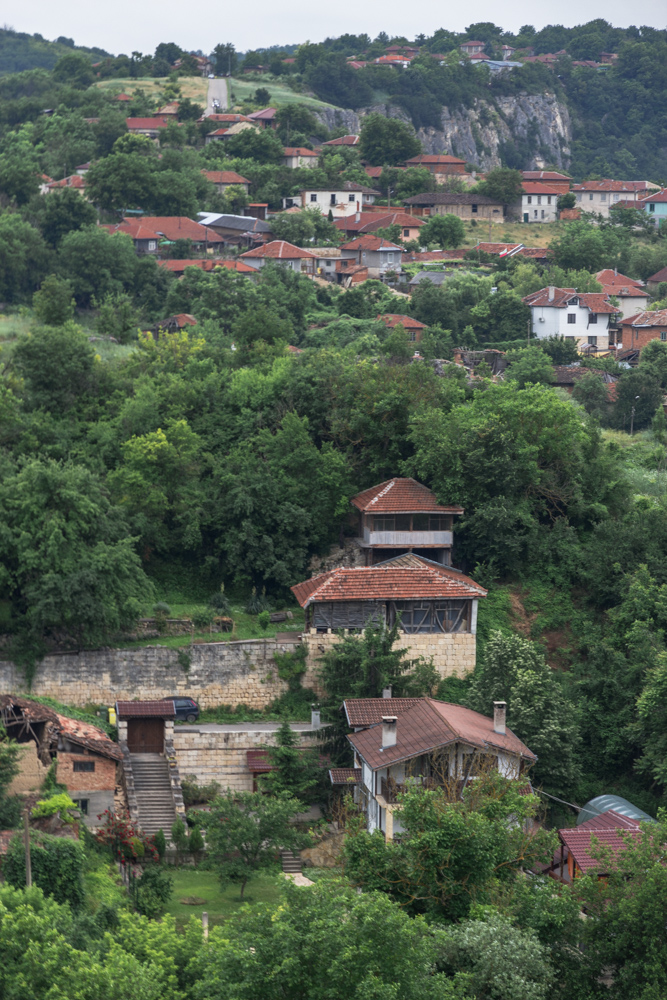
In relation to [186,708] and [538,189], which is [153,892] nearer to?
[186,708]

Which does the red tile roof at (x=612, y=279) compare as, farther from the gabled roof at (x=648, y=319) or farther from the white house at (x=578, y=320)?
the white house at (x=578, y=320)

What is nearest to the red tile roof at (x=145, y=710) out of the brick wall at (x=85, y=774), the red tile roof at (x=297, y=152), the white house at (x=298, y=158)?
the brick wall at (x=85, y=774)

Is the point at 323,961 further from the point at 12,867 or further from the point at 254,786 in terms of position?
the point at 254,786

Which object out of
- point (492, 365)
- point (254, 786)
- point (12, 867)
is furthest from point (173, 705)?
point (492, 365)

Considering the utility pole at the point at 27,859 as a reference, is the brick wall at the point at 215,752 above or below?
below

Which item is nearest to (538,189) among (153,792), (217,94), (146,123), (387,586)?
(146,123)

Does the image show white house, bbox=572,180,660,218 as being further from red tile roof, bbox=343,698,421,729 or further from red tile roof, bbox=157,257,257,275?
red tile roof, bbox=343,698,421,729
